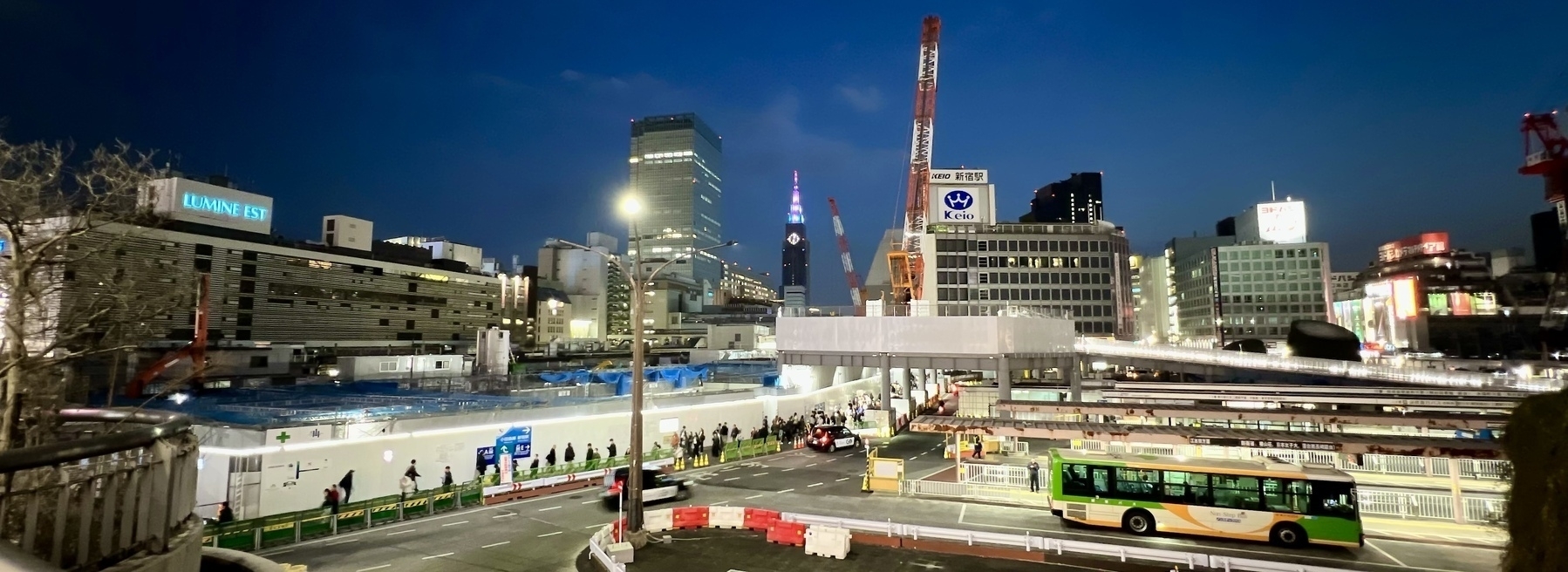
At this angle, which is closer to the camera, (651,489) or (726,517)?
(726,517)

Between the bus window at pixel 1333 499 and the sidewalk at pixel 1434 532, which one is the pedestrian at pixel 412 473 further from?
the sidewalk at pixel 1434 532

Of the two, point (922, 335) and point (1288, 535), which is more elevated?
point (922, 335)

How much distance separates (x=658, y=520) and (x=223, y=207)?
299 feet

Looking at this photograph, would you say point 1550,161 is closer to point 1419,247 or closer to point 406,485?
point 1419,247

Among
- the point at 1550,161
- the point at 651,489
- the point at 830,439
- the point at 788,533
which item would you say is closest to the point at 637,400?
the point at 788,533

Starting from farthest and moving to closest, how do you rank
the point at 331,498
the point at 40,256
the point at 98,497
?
the point at 331,498
the point at 40,256
the point at 98,497

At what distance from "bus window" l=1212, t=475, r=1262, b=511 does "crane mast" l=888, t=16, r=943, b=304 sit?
63088 mm

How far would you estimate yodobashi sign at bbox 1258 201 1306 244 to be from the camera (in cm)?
12600

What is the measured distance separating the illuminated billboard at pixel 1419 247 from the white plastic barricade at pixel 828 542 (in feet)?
483

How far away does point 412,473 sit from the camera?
22.5 metres

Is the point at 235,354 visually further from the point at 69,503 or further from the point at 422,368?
the point at 69,503

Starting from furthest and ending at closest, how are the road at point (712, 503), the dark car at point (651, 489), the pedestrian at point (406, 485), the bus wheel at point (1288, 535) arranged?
the dark car at point (651, 489), the pedestrian at point (406, 485), the bus wheel at point (1288, 535), the road at point (712, 503)

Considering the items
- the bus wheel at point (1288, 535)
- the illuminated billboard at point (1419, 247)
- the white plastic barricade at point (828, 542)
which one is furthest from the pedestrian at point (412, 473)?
the illuminated billboard at point (1419, 247)

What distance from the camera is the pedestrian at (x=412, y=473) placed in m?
22.3
